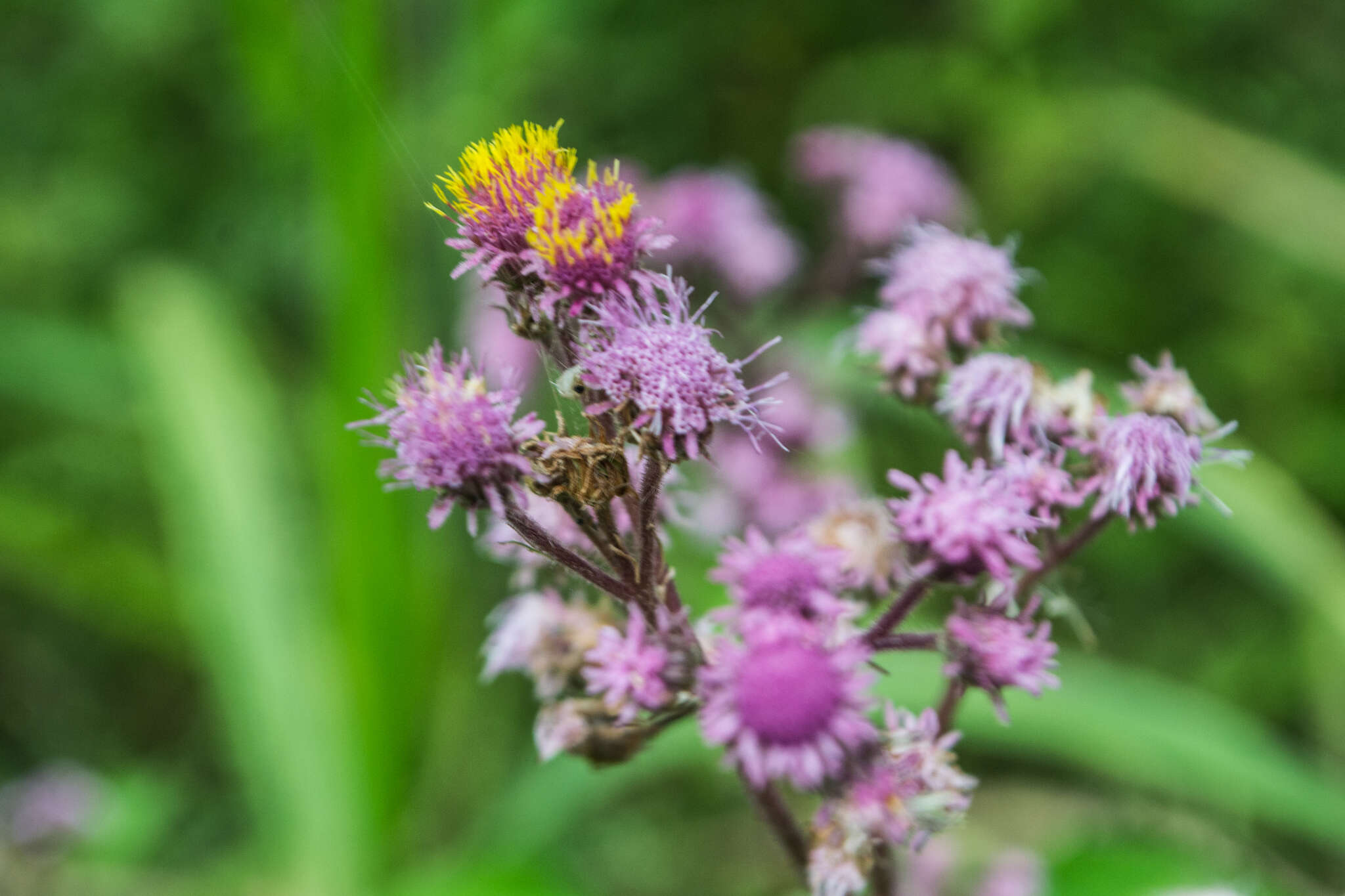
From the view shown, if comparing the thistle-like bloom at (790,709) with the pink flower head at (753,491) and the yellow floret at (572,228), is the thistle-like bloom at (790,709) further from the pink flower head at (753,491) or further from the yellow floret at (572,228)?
the pink flower head at (753,491)

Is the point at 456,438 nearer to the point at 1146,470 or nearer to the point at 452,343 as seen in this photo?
the point at 1146,470

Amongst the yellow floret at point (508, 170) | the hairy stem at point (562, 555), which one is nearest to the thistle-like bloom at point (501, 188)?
the yellow floret at point (508, 170)

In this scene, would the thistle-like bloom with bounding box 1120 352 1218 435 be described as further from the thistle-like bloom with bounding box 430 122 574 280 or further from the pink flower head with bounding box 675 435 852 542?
the pink flower head with bounding box 675 435 852 542

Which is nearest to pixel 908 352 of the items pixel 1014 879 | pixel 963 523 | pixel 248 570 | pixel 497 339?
pixel 963 523

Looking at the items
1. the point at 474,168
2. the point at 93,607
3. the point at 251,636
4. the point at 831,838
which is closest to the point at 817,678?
the point at 831,838

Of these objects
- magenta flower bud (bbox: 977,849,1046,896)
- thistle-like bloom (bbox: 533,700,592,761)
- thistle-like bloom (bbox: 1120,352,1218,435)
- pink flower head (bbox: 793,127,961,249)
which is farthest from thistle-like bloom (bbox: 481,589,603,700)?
pink flower head (bbox: 793,127,961,249)

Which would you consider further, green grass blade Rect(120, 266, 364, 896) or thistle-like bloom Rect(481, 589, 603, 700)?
green grass blade Rect(120, 266, 364, 896)

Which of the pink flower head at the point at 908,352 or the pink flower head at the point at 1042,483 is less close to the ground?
the pink flower head at the point at 908,352
